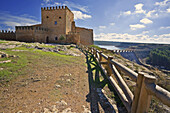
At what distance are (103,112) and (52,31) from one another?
30148 mm

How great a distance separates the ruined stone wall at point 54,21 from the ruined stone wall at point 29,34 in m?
3.43

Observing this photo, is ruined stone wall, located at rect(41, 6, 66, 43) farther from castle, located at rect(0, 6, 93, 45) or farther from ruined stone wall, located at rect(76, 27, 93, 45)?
ruined stone wall, located at rect(76, 27, 93, 45)

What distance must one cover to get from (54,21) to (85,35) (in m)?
12.9

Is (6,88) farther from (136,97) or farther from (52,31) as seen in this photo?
(52,31)

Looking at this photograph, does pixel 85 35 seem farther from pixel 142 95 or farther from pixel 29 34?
pixel 142 95

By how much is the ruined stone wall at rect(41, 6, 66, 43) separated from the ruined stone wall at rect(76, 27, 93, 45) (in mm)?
7493

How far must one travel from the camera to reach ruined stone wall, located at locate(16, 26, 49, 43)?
24.2 meters

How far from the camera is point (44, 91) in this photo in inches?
119

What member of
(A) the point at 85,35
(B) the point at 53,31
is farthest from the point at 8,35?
(A) the point at 85,35

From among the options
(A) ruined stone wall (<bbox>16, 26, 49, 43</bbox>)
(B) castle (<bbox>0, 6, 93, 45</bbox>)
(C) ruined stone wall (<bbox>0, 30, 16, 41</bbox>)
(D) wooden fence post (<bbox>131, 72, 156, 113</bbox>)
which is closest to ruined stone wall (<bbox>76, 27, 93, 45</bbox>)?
(B) castle (<bbox>0, 6, 93, 45</bbox>)

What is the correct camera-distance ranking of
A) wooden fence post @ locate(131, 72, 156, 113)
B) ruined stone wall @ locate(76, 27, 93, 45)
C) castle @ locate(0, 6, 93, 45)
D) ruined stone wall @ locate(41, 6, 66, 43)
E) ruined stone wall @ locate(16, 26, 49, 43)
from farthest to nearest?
1. ruined stone wall @ locate(76, 27, 93, 45)
2. ruined stone wall @ locate(41, 6, 66, 43)
3. castle @ locate(0, 6, 93, 45)
4. ruined stone wall @ locate(16, 26, 49, 43)
5. wooden fence post @ locate(131, 72, 156, 113)

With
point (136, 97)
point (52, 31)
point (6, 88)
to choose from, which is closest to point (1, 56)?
point (6, 88)

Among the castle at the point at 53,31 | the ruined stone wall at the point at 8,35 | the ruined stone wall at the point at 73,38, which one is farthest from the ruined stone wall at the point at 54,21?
the ruined stone wall at the point at 8,35

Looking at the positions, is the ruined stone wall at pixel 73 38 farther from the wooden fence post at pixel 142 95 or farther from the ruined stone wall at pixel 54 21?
the wooden fence post at pixel 142 95
